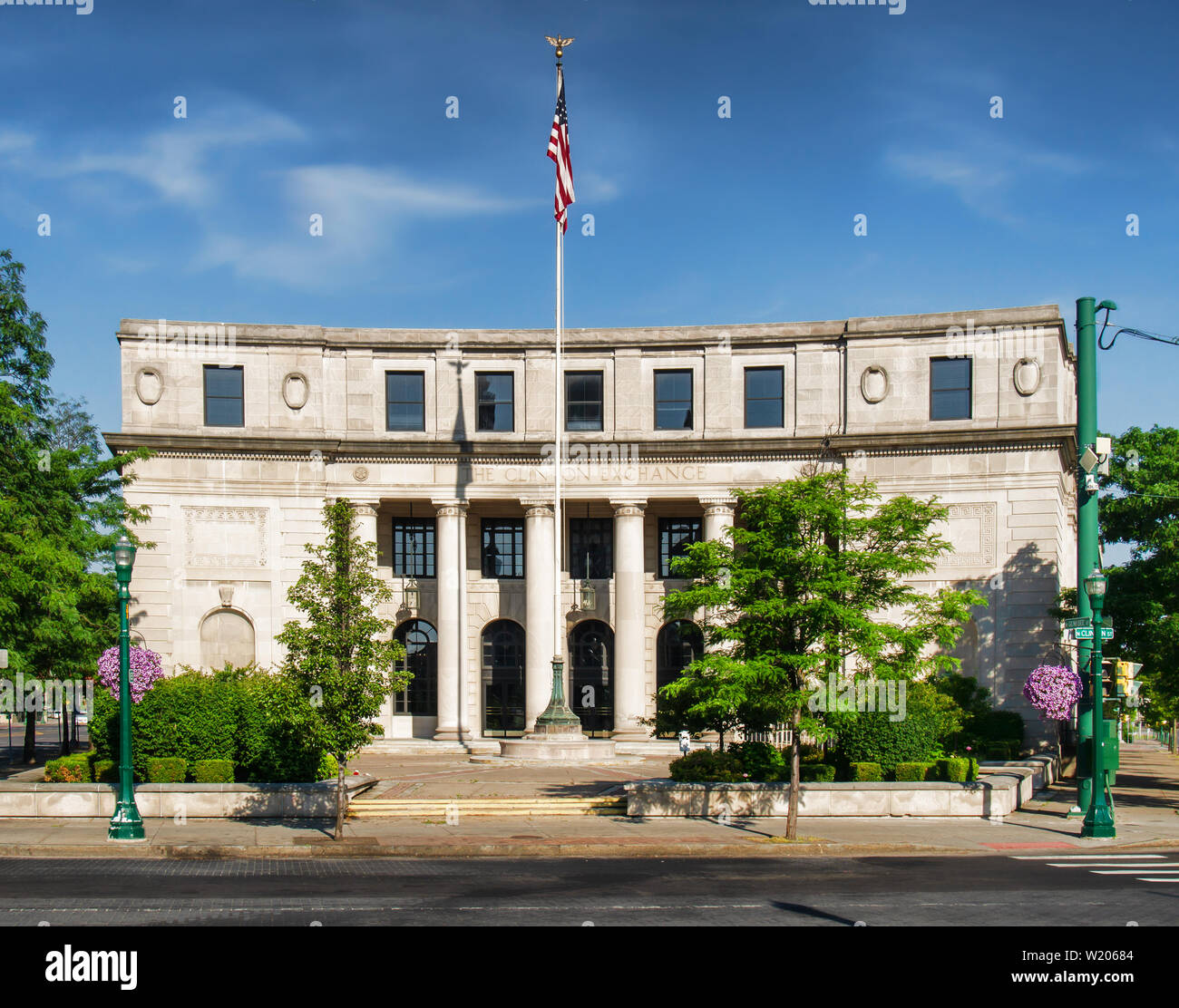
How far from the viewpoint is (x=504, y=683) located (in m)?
48.3

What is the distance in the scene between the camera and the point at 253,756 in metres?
29.7

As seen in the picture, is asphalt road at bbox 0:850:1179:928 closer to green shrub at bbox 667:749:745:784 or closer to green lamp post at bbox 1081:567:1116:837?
green lamp post at bbox 1081:567:1116:837

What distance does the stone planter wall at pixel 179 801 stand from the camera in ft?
91.1

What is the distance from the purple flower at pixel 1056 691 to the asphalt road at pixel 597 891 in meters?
6.20

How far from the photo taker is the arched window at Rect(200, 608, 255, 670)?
146 feet

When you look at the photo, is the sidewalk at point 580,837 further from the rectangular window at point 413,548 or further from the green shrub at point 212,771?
the rectangular window at point 413,548

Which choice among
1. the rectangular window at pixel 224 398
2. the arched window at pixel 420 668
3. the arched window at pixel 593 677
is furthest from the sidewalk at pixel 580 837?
the rectangular window at pixel 224 398

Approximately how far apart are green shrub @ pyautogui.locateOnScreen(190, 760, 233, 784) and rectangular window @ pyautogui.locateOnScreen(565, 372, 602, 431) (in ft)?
70.4

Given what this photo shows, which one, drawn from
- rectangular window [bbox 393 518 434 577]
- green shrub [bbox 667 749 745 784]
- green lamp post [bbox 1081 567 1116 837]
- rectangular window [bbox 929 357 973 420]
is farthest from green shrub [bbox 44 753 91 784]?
rectangular window [bbox 929 357 973 420]

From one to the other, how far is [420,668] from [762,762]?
21.3 m

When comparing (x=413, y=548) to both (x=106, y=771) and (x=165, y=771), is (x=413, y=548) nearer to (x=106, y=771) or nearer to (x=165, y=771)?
(x=106, y=771)

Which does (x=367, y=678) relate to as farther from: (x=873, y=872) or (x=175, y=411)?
(x=175, y=411)
